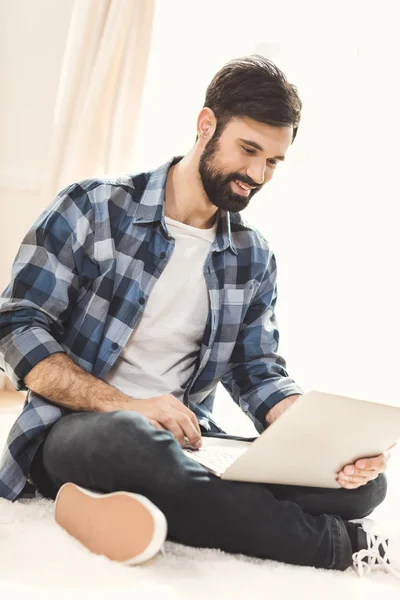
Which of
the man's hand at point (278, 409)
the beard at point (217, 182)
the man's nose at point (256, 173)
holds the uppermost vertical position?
the man's nose at point (256, 173)

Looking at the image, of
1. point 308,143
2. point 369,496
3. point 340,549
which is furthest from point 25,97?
point 340,549

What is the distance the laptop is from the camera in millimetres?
1214

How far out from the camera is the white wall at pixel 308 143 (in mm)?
2990

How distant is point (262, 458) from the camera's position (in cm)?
127

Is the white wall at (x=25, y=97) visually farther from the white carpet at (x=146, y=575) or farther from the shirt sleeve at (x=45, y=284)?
the white carpet at (x=146, y=575)

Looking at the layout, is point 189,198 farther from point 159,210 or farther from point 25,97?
point 25,97

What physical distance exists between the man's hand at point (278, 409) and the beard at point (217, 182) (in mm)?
425

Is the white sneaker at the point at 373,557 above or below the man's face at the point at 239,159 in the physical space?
below

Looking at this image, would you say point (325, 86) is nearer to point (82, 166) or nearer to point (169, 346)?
point (82, 166)

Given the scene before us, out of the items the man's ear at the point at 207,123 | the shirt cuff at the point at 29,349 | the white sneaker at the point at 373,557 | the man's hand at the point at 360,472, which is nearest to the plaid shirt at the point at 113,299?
the shirt cuff at the point at 29,349

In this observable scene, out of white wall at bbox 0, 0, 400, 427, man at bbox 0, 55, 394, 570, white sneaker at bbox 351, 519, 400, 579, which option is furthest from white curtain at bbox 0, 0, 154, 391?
white sneaker at bbox 351, 519, 400, 579

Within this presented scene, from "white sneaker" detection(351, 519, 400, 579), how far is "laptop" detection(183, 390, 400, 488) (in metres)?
0.12

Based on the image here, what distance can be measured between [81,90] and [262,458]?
6.88 feet

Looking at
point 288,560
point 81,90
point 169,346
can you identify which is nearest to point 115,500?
point 288,560
